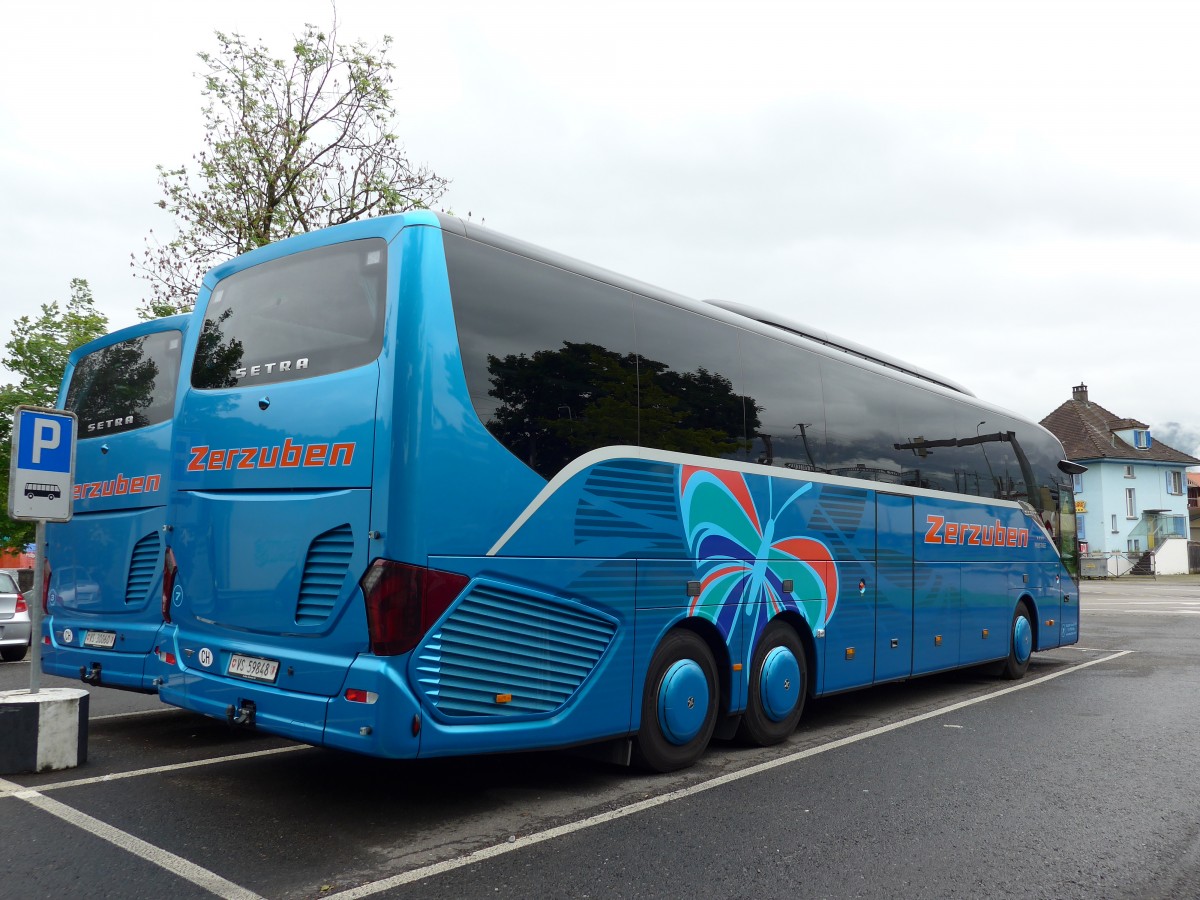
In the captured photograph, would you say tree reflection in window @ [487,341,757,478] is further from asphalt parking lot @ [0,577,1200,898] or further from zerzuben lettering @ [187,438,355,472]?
asphalt parking lot @ [0,577,1200,898]

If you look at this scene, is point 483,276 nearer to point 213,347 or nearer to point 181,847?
point 213,347

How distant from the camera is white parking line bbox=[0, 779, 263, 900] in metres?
4.27

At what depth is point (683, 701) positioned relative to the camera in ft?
21.3

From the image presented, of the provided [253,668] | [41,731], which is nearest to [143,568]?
[41,731]

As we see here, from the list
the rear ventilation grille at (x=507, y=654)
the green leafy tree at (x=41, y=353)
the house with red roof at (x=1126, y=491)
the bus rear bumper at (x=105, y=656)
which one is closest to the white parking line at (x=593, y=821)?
the rear ventilation grille at (x=507, y=654)

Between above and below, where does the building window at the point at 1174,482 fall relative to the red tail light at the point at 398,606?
above

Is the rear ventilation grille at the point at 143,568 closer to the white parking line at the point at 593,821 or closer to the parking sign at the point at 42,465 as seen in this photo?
the parking sign at the point at 42,465

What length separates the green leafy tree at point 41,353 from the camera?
2380 centimetres

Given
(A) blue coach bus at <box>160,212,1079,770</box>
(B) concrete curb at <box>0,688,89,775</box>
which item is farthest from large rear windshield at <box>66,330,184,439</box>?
(B) concrete curb at <box>0,688,89,775</box>

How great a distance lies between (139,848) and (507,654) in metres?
2.02

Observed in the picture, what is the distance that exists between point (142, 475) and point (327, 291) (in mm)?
3523

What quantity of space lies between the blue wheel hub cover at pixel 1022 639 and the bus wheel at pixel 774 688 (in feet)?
17.5

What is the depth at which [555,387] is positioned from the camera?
5738 millimetres

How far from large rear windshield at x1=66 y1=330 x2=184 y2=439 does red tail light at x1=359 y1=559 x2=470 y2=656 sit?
4217mm
